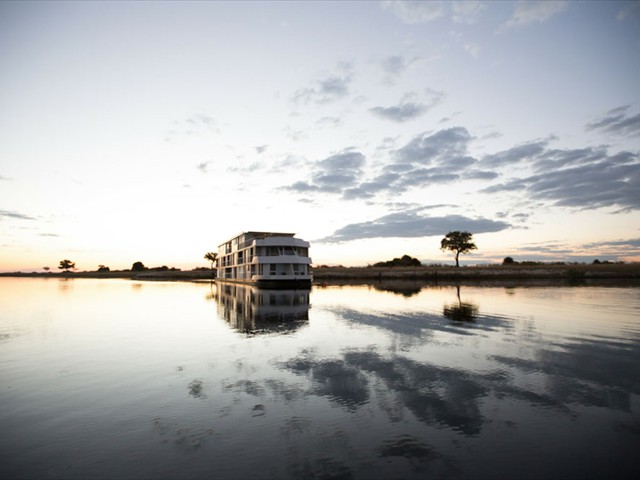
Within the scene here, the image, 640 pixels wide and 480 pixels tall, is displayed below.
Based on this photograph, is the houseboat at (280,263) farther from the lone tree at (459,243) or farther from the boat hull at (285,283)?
the lone tree at (459,243)

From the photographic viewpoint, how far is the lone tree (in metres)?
114

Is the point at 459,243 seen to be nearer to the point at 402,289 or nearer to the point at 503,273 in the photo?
the point at 503,273

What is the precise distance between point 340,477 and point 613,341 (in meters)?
15.9

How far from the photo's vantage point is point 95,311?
96.5 feet

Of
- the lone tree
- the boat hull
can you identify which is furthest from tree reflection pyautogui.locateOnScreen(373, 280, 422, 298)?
the lone tree

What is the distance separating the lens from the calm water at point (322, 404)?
6043mm

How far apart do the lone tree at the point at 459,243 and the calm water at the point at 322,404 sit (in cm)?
10002

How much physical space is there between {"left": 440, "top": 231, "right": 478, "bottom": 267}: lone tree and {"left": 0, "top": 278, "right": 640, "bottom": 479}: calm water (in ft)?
328

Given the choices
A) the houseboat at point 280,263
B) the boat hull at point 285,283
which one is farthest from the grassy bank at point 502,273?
the boat hull at point 285,283

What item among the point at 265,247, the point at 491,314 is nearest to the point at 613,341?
the point at 491,314

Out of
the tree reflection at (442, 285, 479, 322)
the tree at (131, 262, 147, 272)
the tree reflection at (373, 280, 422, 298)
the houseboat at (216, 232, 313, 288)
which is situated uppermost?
the tree at (131, 262, 147, 272)

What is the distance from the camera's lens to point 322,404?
8.69 meters

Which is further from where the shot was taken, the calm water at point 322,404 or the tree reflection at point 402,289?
the tree reflection at point 402,289

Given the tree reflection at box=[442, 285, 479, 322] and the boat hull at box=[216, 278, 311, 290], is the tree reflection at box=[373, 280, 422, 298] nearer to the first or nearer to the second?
the boat hull at box=[216, 278, 311, 290]
